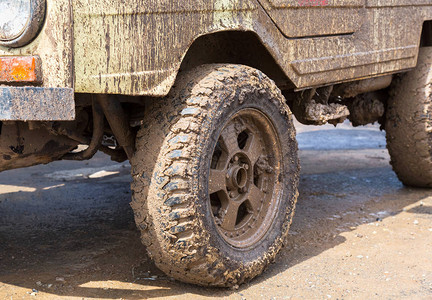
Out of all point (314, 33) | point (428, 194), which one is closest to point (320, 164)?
point (428, 194)

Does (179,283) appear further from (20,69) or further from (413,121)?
(413,121)

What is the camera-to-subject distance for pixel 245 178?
3.11 metres

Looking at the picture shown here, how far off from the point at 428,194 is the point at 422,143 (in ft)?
1.77

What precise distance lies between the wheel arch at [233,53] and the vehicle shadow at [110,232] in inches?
42.6

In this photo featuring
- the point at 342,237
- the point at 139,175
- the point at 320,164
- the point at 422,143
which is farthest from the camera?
the point at 320,164

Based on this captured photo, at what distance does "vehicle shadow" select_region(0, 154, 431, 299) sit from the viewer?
115 inches

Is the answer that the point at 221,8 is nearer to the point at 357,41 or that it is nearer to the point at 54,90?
the point at 54,90

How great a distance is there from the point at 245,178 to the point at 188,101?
0.62m

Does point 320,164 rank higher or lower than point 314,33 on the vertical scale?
lower

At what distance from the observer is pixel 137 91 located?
8.24ft

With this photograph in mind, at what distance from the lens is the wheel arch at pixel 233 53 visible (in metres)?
3.23

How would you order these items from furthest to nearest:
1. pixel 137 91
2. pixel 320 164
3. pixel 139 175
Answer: pixel 320 164 < pixel 139 175 < pixel 137 91

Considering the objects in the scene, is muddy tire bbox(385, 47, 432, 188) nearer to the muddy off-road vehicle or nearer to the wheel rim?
the muddy off-road vehicle

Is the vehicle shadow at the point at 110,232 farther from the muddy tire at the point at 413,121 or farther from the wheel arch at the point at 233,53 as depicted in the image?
the wheel arch at the point at 233,53
